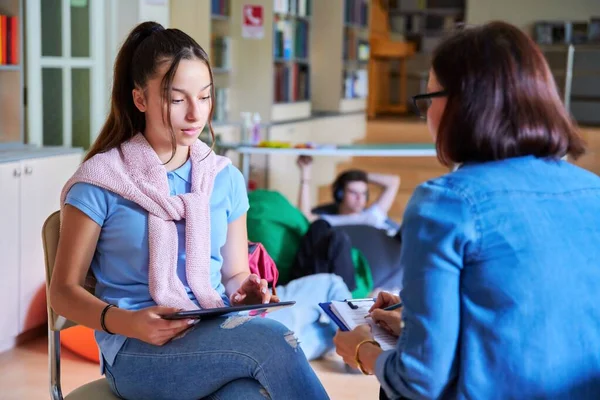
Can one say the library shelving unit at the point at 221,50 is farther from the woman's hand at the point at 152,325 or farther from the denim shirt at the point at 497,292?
the denim shirt at the point at 497,292

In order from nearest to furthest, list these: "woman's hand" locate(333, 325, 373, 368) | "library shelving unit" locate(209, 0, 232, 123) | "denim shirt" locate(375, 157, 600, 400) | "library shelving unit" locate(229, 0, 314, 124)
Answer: "denim shirt" locate(375, 157, 600, 400) → "woman's hand" locate(333, 325, 373, 368) → "library shelving unit" locate(209, 0, 232, 123) → "library shelving unit" locate(229, 0, 314, 124)

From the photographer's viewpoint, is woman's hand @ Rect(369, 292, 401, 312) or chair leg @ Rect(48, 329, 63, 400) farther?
chair leg @ Rect(48, 329, 63, 400)

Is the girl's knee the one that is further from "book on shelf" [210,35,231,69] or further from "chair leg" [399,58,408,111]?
"chair leg" [399,58,408,111]

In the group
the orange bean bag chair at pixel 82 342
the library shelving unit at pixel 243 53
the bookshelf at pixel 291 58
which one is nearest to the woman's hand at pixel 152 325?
the orange bean bag chair at pixel 82 342

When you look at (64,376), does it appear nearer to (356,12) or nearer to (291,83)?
(291,83)

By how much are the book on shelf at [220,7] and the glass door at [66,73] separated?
7.30 feet

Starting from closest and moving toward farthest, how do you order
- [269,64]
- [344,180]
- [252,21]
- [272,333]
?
[272,333] < [344,180] < [252,21] < [269,64]

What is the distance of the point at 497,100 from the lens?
108 cm

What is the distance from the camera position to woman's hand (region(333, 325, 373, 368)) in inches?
49.0

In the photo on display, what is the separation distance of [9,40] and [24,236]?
92cm

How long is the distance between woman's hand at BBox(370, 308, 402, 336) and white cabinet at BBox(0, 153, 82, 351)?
7.09ft

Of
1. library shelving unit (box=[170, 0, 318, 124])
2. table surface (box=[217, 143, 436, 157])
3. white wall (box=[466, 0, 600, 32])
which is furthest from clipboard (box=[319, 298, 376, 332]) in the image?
white wall (box=[466, 0, 600, 32])

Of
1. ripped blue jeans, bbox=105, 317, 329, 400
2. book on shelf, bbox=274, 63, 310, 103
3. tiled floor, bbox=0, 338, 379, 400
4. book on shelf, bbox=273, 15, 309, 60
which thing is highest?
book on shelf, bbox=273, 15, 309, 60

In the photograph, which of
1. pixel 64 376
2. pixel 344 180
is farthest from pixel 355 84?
pixel 64 376
